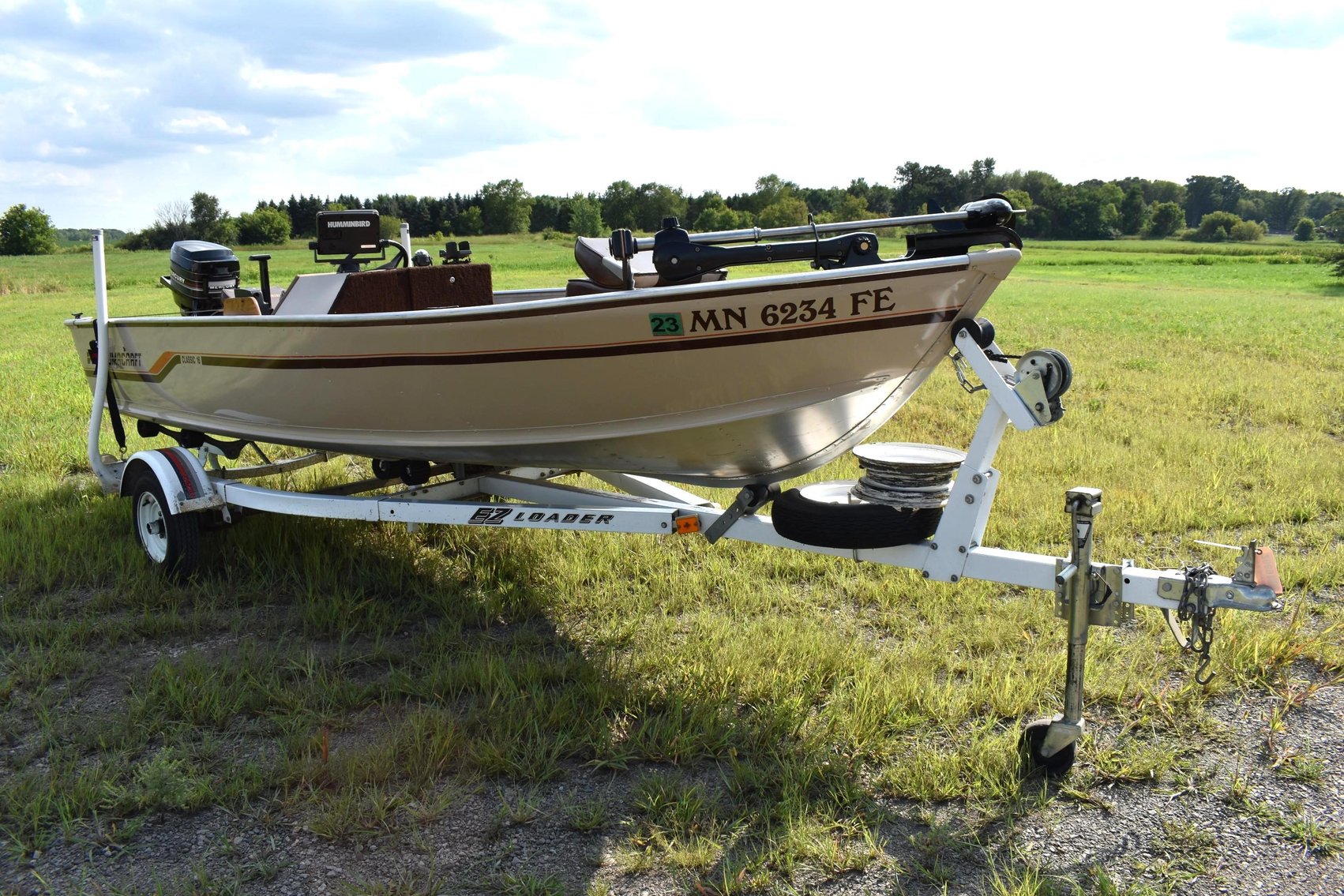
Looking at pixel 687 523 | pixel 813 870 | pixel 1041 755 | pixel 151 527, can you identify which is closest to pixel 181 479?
pixel 151 527

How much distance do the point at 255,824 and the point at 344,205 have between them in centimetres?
5130

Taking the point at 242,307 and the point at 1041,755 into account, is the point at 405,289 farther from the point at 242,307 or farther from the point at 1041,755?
the point at 1041,755

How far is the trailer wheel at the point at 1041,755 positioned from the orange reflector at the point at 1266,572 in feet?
2.40

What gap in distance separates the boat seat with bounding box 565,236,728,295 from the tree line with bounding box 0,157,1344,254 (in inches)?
455

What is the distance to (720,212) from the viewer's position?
40.2 m

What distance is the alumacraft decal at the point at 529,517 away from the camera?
3.89 metres

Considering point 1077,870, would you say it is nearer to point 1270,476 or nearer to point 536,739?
point 536,739

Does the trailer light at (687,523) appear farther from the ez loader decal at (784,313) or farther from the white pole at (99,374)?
the white pole at (99,374)

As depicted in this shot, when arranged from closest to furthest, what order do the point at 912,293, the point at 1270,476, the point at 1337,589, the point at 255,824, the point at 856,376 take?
the point at 255,824, the point at 912,293, the point at 856,376, the point at 1337,589, the point at 1270,476

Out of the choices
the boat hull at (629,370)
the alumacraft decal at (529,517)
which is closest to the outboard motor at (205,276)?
the boat hull at (629,370)

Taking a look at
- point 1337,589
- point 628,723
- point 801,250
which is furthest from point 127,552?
point 1337,589

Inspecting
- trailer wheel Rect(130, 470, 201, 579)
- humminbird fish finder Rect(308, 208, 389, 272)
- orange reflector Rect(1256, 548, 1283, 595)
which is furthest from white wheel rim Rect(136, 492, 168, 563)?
orange reflector Rect(1256, 548, 1283, 595)

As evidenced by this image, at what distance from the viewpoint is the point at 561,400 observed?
155 inches

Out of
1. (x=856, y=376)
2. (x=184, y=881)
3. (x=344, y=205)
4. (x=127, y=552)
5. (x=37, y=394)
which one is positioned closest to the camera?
(x=184, y=881)
